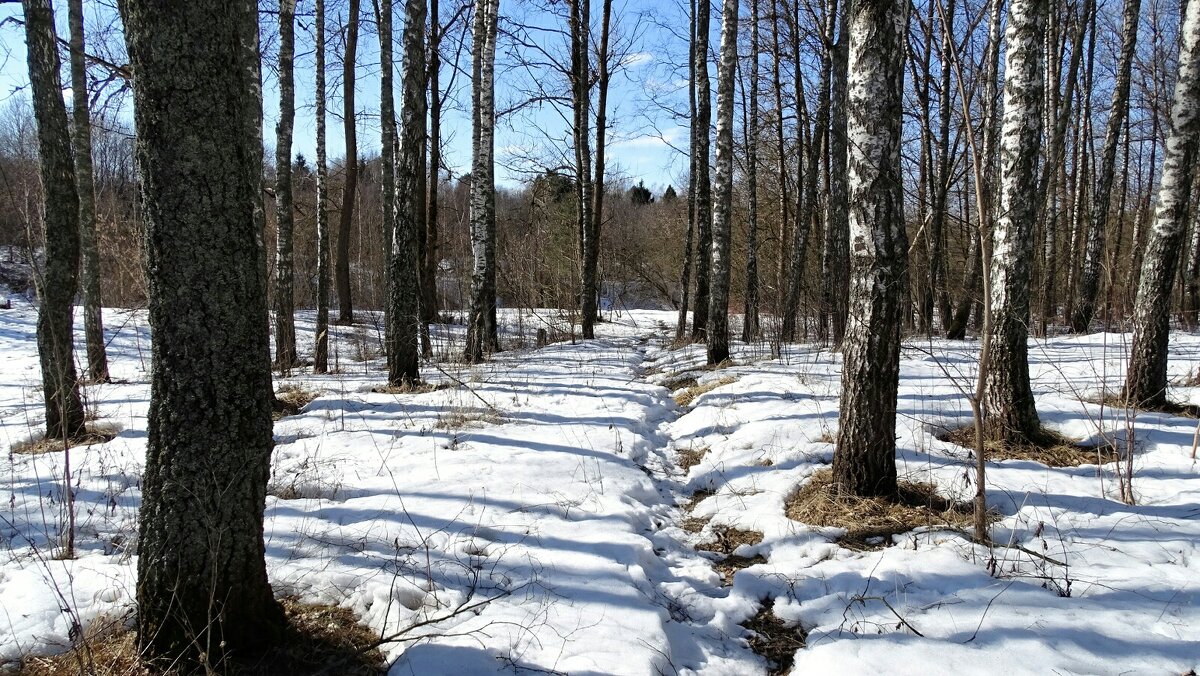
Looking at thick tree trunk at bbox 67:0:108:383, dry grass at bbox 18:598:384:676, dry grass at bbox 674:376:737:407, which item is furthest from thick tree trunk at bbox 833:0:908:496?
thick tree trunk at bbox 67:0:108:383

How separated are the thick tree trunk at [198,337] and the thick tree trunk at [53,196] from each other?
4.27m

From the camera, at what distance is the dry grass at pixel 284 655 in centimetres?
212

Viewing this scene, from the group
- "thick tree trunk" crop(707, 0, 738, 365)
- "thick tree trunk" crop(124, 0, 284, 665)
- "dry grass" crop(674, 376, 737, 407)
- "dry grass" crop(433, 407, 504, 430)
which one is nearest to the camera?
"thick tree trunk" crop(124, 0, 284, 665)

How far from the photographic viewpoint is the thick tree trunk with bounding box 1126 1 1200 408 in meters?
5.26

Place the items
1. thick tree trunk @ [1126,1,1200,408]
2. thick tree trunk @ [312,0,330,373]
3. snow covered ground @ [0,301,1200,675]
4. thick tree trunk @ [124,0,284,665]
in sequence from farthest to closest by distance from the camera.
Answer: thick tree trunk @ [312,0,330,373] → thick tree trunk @ [1126,1,1200,408] → snow covered ground @ [0,301,1200,675] → thick tree trunk @ [124,0,284,665]

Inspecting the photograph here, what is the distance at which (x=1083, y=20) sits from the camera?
14.4 m

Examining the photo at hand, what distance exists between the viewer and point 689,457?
5273 millimetres

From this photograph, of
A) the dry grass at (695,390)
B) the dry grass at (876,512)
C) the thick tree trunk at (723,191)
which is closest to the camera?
the dry grass at (876,512)

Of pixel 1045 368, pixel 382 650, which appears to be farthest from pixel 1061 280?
pixel 382 650

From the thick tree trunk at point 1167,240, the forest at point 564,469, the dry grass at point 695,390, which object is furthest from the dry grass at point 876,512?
the dry grass at point 695,390

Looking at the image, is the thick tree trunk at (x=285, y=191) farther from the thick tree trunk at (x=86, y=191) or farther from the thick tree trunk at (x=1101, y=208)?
the thick tree trunk at (x=1101, y=208)

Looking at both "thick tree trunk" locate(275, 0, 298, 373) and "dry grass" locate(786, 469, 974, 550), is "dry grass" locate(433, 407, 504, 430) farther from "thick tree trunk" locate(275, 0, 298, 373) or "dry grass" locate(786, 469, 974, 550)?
"thick tree trunk" locate(275, 0, 298, 373)

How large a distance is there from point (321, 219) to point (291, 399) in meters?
5.97

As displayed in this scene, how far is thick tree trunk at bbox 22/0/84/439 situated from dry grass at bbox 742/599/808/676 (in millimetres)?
5917
